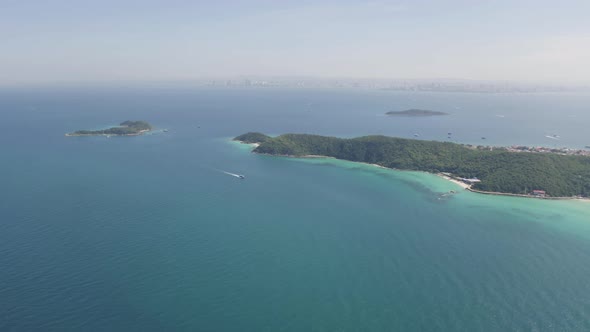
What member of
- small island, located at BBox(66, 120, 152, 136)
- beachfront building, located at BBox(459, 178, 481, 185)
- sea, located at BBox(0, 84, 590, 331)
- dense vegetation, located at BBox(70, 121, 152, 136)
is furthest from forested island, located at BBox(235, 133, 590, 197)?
dense vegetation, located at BBox(70, 121, 152, 136)

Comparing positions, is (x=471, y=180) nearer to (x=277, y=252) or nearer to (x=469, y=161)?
(x=469, y=161)

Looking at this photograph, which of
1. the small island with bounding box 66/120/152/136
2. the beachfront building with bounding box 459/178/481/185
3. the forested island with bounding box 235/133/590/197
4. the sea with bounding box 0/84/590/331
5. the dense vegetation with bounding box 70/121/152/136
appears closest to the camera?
the sea with bounding box 0/84/590/331

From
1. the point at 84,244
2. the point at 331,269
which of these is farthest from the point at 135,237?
the point at 331,269

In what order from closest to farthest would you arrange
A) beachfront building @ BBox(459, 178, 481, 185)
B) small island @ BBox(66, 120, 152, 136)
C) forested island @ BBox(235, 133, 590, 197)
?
forested island @ BBox(235, 133, 590, 197) → beachfront building @ BBox(459, 178, 481, 185) → small island @ BBox(66, 120, 152, 136)

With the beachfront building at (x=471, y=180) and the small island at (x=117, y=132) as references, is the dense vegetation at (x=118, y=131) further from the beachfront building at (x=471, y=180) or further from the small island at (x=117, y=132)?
the beachfront building at (x=471, y=180)

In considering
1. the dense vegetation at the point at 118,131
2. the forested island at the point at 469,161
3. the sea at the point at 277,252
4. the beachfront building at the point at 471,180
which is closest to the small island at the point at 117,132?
the dense vegetation at the point at 118,131

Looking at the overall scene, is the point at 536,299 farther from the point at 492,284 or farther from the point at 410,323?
the point at 410,323

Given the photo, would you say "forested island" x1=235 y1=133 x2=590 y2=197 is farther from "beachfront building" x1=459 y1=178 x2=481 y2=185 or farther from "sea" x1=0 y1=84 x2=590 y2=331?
"sea" x1=0 y1=84 x2=590 y2=331

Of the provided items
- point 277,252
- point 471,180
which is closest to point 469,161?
point 471,180
